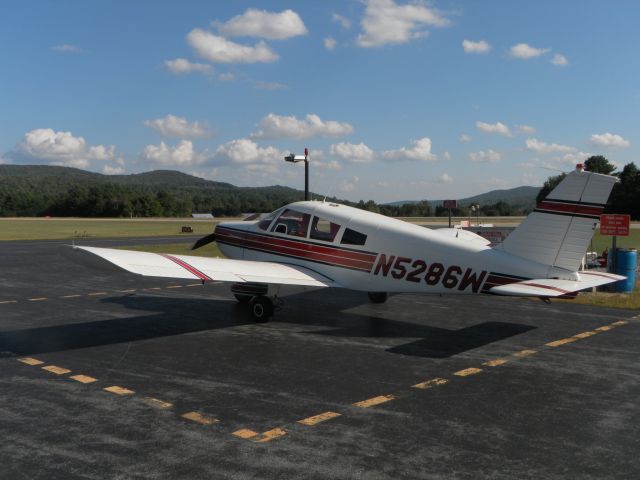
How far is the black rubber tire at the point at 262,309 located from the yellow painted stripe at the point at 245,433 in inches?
233

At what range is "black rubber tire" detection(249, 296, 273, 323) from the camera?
11.7 m

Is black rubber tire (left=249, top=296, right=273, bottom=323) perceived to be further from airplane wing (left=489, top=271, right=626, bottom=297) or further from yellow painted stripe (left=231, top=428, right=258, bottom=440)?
yellow painted stripe (left=231, top=428, right=258, bottom=440)

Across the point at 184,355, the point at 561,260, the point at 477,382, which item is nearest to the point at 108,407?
the point at 184,355

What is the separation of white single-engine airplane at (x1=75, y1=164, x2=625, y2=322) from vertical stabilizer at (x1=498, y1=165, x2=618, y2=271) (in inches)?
0.6

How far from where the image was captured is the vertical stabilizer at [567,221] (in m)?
9.43

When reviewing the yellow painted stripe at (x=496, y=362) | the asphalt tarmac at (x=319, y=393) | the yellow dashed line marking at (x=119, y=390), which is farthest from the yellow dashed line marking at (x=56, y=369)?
the yellow painted stripe at (x=496, y=362)

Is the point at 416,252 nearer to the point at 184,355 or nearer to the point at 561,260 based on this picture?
the point at 561,260

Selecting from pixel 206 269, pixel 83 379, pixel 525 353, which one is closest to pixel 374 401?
pixel 525 353

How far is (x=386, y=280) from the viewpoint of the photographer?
1123cm

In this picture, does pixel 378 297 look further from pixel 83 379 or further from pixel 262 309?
pixel 83 379

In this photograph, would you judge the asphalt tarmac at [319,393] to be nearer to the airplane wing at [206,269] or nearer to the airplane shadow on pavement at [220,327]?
the airplane shadow on pavement at [220,327]

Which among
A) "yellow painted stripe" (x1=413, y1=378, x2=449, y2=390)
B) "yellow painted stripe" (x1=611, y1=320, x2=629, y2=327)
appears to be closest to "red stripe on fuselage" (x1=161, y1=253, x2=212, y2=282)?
"yellow painted stripe" (x1=413, y1=378, x2=449, y2=390)

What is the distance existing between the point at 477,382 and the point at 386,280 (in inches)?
155

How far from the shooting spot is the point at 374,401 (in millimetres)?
6754
